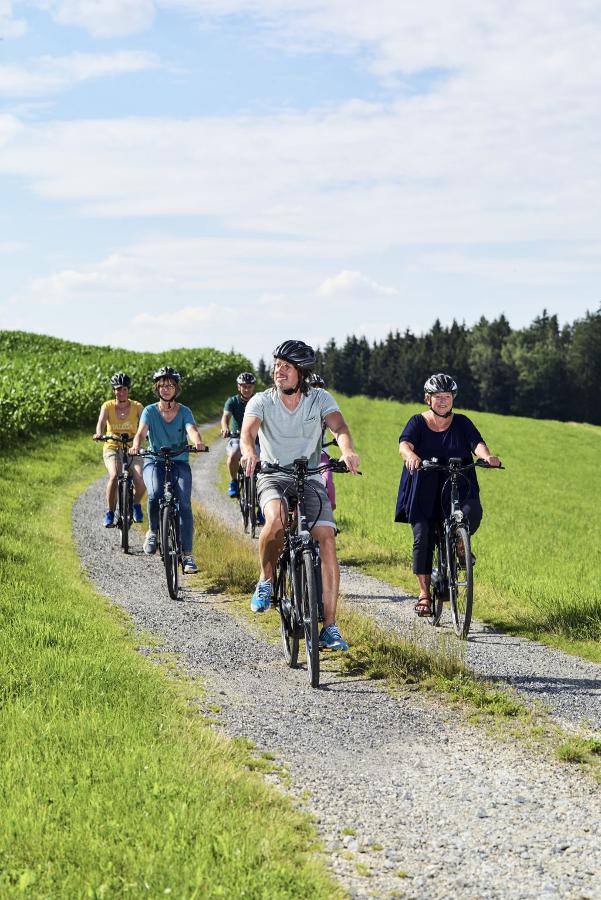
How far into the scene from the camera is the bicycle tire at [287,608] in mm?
7595

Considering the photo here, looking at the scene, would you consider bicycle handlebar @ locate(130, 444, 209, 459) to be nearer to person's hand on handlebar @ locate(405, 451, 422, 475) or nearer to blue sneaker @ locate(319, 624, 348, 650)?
person's hand on handlebar @ locate(405, 451, 422, 475)

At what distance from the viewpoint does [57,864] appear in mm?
4117

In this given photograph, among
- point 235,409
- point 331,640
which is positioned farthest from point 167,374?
point 331,640

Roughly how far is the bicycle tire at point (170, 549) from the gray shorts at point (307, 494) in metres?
3.52

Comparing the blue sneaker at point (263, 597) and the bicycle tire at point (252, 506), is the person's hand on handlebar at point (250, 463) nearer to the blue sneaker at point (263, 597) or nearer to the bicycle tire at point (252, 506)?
the blue sneaker at point (263, 597)

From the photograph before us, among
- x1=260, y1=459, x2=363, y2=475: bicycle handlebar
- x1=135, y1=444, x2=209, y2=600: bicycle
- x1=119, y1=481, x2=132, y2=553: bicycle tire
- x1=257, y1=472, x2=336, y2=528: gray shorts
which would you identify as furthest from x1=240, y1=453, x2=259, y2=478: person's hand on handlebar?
x1=119, y1=481, x2=132, y2=553: bicycle tire

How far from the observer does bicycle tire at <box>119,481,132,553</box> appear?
1404cm

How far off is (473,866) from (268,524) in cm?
356

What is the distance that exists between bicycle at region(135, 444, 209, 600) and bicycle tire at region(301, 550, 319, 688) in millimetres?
3824

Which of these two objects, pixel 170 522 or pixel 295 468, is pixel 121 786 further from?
pixel 170 522

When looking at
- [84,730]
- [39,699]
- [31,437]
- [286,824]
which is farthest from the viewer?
[31,437]

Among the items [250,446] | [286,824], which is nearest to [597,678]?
[250,446]

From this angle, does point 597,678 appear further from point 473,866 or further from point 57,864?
point 57,864

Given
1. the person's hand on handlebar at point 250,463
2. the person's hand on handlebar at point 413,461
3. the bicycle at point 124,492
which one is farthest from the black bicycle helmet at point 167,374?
the person's hand on handlebar at point 250,463
